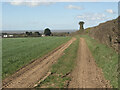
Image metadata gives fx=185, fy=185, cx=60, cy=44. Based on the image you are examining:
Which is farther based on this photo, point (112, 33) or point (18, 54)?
point (18, 54)

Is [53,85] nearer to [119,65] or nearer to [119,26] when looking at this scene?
[119,65]

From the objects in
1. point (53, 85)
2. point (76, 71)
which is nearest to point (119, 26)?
point (76, 71)

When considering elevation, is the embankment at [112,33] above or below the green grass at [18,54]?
above

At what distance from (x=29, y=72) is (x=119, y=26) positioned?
878 cm

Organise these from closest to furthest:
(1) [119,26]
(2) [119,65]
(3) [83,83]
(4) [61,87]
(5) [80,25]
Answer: (4) [61,87] < (3) [83,83] < (2) [119,65] < (1) [119,26] < (5) [80,25]

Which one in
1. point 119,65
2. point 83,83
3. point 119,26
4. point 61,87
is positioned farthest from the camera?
point 119,26

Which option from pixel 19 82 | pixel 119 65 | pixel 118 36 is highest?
pixel 118 36

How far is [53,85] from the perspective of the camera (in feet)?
36.9

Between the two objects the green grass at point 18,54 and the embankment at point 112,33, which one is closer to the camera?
the green grass at point 18,54

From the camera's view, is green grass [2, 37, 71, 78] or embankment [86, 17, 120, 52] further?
embankment [86, 17, 120, 52]

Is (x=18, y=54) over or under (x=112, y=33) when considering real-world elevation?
under

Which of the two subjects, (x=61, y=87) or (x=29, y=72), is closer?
(x=61, y=87)

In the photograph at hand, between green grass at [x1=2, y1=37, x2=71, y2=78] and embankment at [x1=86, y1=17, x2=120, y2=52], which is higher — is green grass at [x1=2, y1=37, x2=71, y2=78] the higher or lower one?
the lower one

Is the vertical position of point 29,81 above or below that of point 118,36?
below
